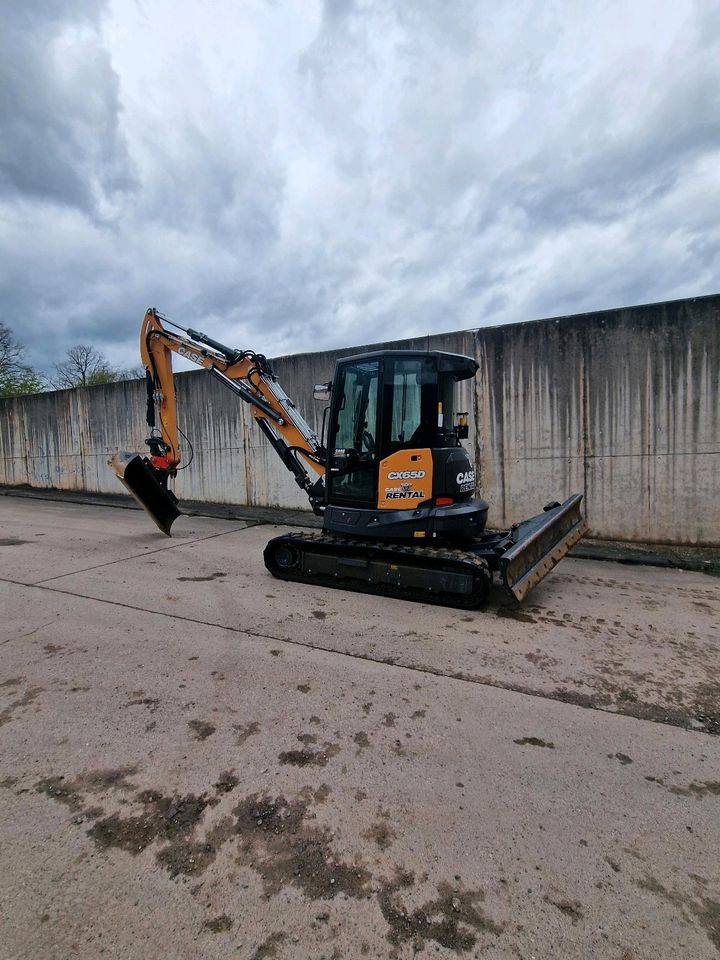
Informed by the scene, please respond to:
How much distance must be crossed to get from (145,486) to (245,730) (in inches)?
228

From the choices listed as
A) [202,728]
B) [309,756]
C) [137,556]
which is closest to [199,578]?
[137,556]

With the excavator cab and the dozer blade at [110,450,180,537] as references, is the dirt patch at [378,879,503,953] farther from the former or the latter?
the dozer blade at [110,450,180,537]

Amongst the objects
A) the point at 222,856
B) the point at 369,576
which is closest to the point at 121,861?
the point at 222,856

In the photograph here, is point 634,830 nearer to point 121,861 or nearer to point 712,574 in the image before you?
point 121,861

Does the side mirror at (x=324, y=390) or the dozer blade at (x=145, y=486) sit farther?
the dozer blade at (x=145, y=486)

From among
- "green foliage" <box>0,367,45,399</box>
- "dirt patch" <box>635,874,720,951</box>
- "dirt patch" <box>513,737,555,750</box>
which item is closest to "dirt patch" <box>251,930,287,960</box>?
"dirt patch" <box>635,874,720,951</box>

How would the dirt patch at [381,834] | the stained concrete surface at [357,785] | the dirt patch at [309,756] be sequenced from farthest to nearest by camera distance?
the dirt patch at [309,756] < the dirt patch at [381,834] < the stained concrete surface at [357,785]

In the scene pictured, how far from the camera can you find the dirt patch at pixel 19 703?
2.59m

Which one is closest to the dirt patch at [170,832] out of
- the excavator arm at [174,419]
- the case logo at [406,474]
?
the case logo at [406,474]

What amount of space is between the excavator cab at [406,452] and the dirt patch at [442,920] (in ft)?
10.5

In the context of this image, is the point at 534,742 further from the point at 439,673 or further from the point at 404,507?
the point at 404,507

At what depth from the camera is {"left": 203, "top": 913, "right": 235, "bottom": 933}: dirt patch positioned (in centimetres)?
150

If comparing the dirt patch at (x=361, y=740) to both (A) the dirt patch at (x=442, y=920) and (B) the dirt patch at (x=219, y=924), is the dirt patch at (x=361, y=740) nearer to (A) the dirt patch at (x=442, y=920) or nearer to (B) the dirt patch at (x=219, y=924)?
(A) the dirt patch at (x=442, y=920)

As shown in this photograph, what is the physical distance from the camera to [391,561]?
464cm
